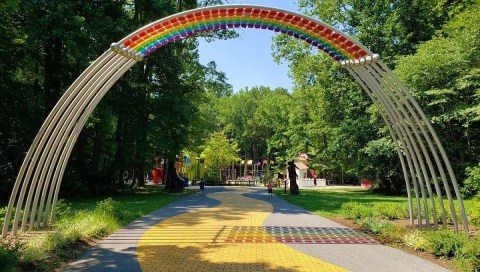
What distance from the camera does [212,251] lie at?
27.9ft

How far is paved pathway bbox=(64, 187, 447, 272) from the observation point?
7.27 meters

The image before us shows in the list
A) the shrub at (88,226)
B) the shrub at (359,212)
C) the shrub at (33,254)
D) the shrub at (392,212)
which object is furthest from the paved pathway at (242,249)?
the shrub at (392,212)

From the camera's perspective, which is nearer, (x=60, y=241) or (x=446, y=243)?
(x=446, y=243)

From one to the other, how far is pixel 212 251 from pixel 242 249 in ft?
2.16

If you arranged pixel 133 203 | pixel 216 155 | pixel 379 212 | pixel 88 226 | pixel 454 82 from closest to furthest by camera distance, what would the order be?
pixel 88 226 → pixel 379 212 → pixel 133 203 → pixel 454 82 → pixel 216 155

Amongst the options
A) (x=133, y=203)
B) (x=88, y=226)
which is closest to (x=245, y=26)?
(x=88, y=226)

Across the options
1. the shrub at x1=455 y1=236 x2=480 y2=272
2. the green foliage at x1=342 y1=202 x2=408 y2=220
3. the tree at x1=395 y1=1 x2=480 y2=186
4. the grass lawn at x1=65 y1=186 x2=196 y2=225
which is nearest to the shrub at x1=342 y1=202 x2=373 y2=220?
the green foliage at x1=342 y1=202 x2=408 y2=220

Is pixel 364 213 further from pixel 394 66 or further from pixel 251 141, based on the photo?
pixel 251 141

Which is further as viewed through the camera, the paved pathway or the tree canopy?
the tree canopy

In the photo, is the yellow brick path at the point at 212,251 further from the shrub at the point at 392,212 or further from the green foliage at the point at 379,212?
the shrub at the point at 392,212

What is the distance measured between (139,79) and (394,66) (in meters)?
18.2

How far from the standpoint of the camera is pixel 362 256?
809 cm

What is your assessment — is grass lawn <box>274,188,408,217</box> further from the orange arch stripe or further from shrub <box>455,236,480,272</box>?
shrub <box>455,236,480,272</box>

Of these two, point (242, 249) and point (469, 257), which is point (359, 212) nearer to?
point (242, 249)
